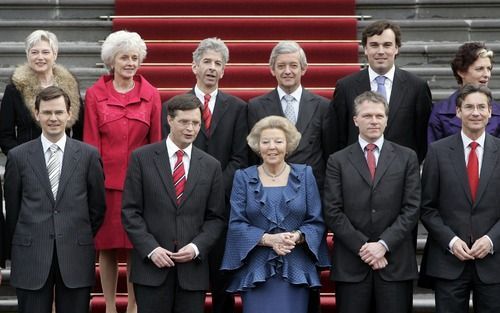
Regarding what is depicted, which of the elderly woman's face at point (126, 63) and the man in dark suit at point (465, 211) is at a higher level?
the elderly woman's face at point (126, 63)

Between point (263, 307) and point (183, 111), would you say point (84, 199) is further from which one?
point (263, 307)

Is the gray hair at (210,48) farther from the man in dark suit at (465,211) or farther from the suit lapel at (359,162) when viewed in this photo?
the man in dark suit at (465,211)

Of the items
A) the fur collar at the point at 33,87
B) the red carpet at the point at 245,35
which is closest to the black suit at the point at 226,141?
the fur collar at the point at 33,87

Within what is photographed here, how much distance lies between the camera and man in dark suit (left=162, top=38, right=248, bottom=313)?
20.9 feet

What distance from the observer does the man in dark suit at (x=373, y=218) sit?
585cm

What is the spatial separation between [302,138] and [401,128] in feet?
2.06

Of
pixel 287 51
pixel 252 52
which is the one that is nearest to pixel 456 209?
pixel 287 51

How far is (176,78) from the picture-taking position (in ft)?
28.4

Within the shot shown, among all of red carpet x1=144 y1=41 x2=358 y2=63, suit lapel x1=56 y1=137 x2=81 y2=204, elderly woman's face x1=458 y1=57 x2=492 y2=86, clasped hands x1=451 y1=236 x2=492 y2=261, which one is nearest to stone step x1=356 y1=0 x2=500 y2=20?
red carpet x1=144 y1=41 x2=358 y2=63

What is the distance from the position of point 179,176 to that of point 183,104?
40 centimetres

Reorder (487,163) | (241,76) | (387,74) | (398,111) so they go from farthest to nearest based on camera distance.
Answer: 1. (241,76)
2. (387,74)
3. (398,111)
4. (487,163)

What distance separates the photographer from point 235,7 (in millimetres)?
9391

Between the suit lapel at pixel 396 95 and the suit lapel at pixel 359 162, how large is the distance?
1.75ft

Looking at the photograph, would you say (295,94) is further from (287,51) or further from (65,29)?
(65,29)
